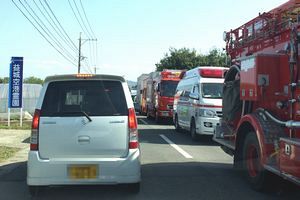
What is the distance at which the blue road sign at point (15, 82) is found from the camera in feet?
74.5

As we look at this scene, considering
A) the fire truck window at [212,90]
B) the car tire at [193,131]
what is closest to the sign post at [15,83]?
the car tire at [193,131]

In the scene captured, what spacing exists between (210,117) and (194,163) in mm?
4692

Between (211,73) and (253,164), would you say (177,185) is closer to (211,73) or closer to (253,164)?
(253,164)

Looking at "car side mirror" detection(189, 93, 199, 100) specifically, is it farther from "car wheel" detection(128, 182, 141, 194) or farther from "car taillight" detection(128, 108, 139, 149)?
"car taillight" detection(128, 108, 139, 149)

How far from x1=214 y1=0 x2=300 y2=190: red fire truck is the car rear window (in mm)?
2322

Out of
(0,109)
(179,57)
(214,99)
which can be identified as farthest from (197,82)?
(179,57)

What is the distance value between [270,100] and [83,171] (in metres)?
3.38

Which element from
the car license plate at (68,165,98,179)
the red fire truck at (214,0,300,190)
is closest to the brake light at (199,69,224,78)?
the red fire truck at (214,0,300,190)

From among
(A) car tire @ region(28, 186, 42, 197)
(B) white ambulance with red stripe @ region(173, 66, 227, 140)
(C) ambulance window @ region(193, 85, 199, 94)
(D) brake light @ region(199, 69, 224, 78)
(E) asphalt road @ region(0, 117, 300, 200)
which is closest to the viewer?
(A) car tire @ region(28, 186, 42, 197)

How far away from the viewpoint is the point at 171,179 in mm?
9164

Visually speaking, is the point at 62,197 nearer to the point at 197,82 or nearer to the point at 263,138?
the point at 263,138

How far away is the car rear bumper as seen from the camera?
7059 millimetres

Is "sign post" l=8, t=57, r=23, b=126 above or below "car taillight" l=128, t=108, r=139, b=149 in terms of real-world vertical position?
above

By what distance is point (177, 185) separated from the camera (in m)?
8.60
